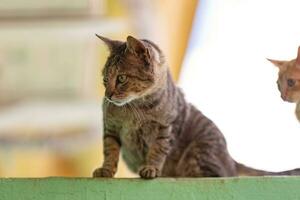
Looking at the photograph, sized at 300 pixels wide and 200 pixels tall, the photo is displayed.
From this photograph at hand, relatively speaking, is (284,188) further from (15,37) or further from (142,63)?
(15,37)

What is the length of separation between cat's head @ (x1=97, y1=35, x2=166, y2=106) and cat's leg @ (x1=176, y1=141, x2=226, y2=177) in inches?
8.4

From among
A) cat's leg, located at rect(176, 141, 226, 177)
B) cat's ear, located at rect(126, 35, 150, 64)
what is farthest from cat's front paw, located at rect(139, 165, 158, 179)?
cat's ear, located at rect(126, 35, 150, 64)

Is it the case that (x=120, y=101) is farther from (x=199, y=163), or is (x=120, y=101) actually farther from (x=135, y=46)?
(x=199, y=163)

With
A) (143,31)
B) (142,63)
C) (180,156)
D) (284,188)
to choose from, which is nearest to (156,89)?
(142,63)

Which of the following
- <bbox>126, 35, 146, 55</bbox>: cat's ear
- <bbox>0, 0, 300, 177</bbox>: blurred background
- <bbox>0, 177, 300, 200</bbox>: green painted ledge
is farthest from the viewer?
<bbox>0, 0, 300, 177</bbox>: blurred background

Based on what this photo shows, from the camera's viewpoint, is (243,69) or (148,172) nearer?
(148,172)

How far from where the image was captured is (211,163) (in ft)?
4.87

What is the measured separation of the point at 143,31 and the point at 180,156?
0.44 metres

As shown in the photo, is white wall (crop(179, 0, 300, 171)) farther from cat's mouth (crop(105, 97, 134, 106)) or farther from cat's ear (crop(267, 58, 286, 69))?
cat's mouth (crop(105, 97, 134, 106))

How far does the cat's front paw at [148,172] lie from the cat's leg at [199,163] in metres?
0.15

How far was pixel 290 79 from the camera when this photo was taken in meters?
1.65

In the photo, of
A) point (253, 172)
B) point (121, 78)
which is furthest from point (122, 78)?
point (253, 172)

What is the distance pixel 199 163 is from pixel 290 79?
16.2 inches

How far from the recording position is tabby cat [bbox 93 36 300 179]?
4.65 ft
